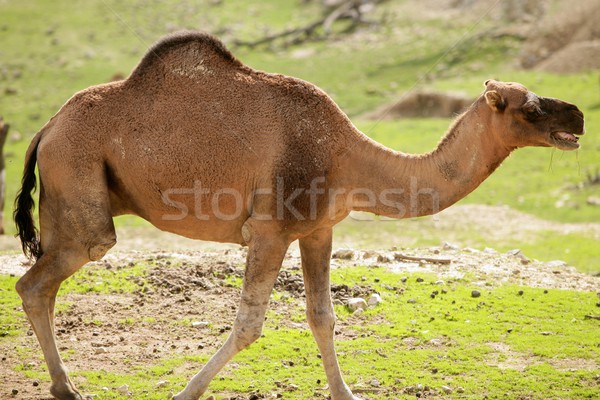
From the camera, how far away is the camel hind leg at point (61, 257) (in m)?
8.38

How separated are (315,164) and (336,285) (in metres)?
3.45

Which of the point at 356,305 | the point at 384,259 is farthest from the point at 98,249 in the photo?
the point at 384,259

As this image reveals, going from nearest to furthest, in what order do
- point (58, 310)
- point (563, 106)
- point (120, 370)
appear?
point (563, 106) → point (120, 370) → point (58, 310)

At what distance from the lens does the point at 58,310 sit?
10688 mm

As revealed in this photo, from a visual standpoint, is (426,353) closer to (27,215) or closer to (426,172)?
(426,172)

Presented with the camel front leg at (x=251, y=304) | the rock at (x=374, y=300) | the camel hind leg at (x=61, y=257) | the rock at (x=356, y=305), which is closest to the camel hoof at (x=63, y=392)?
the camel hind leg at (x=61, y=257)

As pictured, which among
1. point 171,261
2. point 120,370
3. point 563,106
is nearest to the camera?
point 563,106

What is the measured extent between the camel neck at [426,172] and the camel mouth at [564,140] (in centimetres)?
47

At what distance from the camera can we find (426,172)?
8539 millimetres

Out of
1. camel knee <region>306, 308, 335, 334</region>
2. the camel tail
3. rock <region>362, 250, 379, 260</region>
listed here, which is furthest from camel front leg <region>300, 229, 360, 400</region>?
rock <region>362, 250, 379, 260</region>

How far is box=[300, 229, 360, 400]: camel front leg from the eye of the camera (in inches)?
342

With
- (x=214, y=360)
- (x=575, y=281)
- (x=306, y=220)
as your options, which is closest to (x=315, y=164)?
(x=306, y=220)

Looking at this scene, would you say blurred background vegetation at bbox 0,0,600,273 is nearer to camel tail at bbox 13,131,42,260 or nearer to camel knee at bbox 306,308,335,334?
camel tail at bbox 13,131,42,260

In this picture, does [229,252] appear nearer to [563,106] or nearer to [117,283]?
[117,283]
